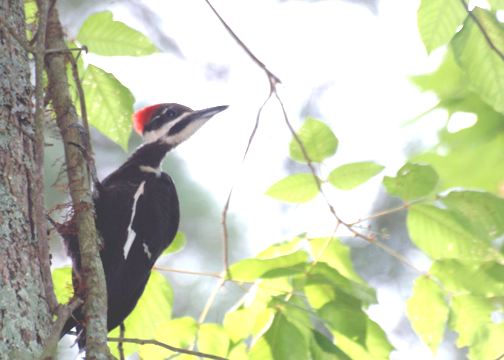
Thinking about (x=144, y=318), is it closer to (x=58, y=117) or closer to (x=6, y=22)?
(x=58, y=117)

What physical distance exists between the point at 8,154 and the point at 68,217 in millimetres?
601

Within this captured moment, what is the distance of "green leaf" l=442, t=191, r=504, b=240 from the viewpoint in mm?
2855

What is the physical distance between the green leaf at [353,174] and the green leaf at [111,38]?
73cm

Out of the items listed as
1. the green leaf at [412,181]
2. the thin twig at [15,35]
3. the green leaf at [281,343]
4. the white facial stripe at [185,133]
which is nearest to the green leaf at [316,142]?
the green leaf at [412,181]

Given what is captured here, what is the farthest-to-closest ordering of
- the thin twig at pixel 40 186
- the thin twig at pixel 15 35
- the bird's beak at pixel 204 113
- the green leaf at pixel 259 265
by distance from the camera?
the bird's beak at pixel 204 113 < the green leaf at pixel 259 265 < the thin twig at pixel 15 35 < the thin twig at pixel 40 186

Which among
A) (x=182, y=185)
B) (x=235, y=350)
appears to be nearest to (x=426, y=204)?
(x=235, y=350)

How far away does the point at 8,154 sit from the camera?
2277 millimetres

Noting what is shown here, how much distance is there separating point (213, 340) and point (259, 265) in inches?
10.8

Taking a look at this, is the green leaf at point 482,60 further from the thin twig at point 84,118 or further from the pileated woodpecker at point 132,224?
the pileated woodpecker at point 132,224

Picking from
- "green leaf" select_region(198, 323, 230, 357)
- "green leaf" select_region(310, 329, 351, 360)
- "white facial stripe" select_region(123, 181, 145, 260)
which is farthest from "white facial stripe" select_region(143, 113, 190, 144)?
"green leaf" select_region(310, 329, 351, 360)

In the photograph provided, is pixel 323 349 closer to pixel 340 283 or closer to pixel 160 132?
pixel 340 283

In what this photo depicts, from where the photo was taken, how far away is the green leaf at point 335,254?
9.86ft

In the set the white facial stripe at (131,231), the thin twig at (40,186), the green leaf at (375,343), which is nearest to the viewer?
the thin twig at (40,186)

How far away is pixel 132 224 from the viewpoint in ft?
11.4
